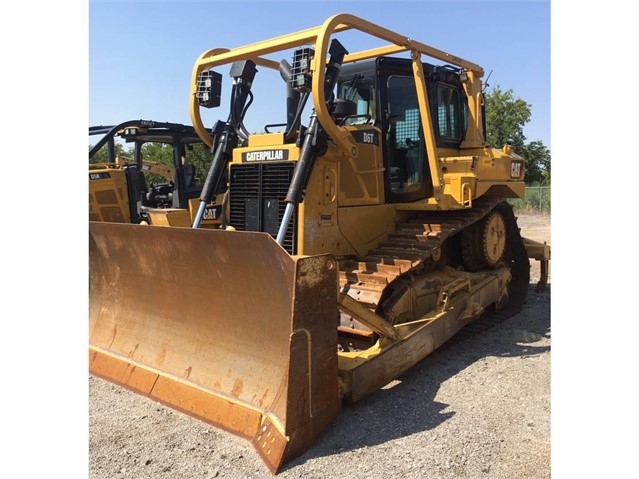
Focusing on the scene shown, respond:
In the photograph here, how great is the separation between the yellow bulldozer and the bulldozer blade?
0.5 inches

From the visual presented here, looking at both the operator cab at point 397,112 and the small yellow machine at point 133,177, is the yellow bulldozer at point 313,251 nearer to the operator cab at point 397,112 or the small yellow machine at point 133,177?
the operator cab at point 397,112

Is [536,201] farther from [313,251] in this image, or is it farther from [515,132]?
[313,251]

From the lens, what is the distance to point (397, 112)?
587cm

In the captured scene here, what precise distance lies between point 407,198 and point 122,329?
3.14 m

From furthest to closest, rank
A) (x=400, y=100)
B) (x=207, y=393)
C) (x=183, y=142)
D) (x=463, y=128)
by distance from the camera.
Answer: (x=183, y=142), (x=463, y=128), (x=400, y=100), (x=207, y=393)

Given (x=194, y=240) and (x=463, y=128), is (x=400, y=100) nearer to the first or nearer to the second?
(x=463, y=128)

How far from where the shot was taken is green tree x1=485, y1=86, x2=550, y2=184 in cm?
3300

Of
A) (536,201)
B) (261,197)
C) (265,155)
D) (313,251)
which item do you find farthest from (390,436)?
(536,201)

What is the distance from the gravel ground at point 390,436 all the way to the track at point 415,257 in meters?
0.84

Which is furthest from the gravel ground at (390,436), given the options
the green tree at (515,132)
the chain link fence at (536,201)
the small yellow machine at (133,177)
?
the green tree at (515,132)

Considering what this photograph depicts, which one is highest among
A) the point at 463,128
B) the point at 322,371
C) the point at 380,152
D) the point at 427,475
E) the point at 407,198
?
the point at 463,128

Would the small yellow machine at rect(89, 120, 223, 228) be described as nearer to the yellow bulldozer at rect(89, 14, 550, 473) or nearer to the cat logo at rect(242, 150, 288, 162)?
the yellow bulldozer at rect(89, 14, 550, 473)

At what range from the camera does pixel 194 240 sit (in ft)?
13.5

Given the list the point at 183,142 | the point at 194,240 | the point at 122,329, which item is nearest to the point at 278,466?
the point at 194,240
